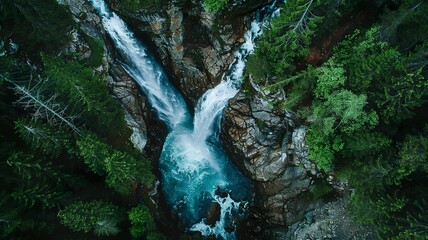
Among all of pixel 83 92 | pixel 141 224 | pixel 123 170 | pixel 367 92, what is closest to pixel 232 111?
pixel 123 170

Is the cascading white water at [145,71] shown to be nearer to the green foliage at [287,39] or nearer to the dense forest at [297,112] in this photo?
the dense forest at [297,112]

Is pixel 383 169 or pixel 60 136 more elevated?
pixel 60 136

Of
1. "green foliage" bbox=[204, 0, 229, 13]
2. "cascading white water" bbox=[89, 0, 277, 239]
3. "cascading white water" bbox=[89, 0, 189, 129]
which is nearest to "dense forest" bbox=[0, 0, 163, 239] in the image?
"cascading white water" bbox=[89, 0, 189, 129]

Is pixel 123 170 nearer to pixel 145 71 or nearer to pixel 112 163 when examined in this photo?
pixel 112 163

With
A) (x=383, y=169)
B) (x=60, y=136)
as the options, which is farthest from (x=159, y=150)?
(x=383, y=169)

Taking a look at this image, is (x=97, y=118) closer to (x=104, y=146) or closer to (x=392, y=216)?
(x=104, y=146)
